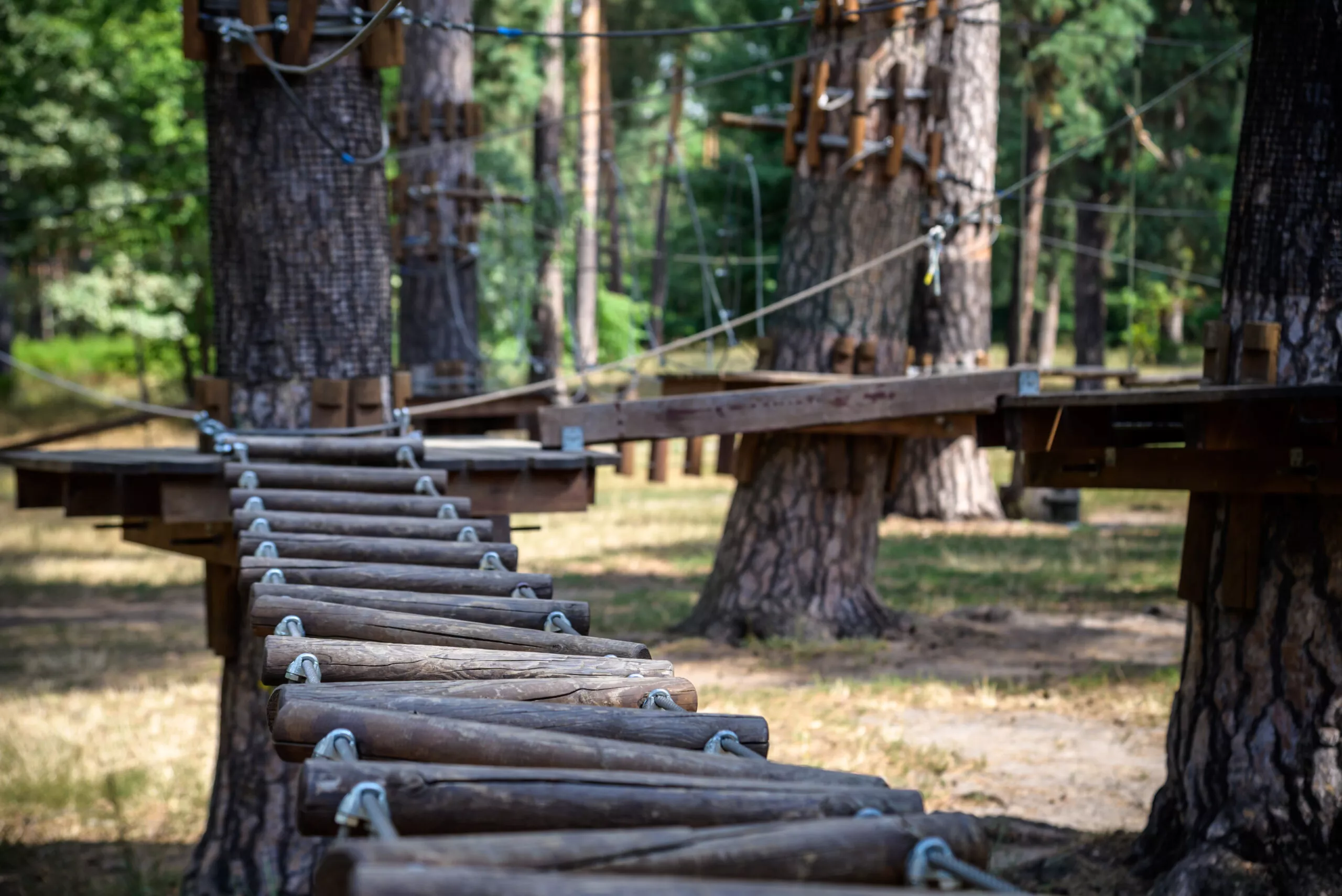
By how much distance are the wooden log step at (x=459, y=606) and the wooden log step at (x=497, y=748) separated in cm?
96

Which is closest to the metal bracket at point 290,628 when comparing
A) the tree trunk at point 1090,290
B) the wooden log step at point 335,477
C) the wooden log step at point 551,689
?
the wooden log step at point 551,689

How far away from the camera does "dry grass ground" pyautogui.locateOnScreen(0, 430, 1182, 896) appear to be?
5.85m

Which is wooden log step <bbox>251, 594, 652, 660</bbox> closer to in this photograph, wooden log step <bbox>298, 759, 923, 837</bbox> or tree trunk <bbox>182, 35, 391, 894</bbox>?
wooden log step <bbox>298, 759, 923, 837</bbox>

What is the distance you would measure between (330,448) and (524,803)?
10.6 ft

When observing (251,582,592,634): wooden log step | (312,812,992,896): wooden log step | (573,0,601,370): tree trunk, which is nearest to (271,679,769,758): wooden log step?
(312,812,992,896): wooden log step

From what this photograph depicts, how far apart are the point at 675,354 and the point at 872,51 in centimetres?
1521

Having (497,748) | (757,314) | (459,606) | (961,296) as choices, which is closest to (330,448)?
(459,606)

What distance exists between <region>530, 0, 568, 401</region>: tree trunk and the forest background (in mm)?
254

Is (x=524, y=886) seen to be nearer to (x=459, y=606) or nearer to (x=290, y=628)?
(x=290, y=628)

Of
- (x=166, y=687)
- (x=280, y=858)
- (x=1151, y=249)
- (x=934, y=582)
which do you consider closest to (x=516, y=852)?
(x=280, y=858)

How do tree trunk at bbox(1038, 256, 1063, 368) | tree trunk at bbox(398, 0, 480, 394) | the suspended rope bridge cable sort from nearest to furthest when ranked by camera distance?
tree trunk at bbox(398, 0, 480, 394)
the suspended rope bridge cable
tree trunk at bbox(1038, 256, 1063, 368)

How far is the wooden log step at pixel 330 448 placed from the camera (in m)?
4.91

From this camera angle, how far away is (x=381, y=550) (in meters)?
4.11

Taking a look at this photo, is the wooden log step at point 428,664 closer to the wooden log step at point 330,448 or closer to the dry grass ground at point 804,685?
the wooden log step at point 330,448
